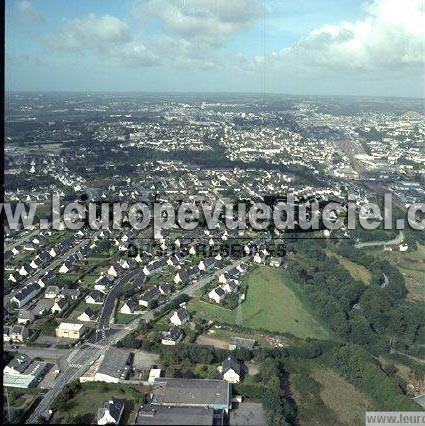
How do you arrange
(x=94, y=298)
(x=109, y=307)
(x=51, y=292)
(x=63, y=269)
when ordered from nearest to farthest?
(x=109, y=307) < (x=94, y=298) < (x=51, y=292) < (x=63, y=269)

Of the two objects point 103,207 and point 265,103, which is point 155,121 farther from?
point 103,207

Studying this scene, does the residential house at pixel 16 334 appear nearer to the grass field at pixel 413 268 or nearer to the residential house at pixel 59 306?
the residential house at pixel 59 306

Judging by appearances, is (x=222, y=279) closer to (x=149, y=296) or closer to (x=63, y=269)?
(x=149, y=296)

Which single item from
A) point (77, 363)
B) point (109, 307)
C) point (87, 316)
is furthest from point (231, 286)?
point (77, 363)

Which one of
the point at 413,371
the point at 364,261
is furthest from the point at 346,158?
the point at 413,371

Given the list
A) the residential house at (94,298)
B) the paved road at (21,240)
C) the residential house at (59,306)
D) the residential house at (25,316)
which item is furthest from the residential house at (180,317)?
the paved road at (21,240)

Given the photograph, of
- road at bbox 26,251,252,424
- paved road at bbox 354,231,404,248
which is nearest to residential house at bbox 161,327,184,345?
road at bbox 26,251,252,424
